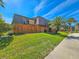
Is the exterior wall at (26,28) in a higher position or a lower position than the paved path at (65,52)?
higher

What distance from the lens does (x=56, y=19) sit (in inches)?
1425

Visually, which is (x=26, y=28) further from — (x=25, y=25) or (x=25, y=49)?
(x=25, y=49)

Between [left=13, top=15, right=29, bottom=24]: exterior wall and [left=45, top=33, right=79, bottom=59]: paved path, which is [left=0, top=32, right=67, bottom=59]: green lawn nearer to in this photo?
[left=45, top=33, right=79, bottom=59]: paved path

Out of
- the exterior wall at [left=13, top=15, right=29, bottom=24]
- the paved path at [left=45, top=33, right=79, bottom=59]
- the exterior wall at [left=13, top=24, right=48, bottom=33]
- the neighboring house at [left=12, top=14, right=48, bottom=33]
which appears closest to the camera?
the paved path at [left=45, top=33, right=79, bottom=59]

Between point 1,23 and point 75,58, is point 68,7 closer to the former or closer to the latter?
point 1,23

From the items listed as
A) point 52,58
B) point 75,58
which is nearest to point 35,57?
point 52,58

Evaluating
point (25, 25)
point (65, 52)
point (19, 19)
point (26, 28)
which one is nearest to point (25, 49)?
point (65, 52)

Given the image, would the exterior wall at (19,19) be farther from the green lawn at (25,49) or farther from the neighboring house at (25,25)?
the green lawn at (25,49)

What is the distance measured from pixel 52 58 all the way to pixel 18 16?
2549 cm

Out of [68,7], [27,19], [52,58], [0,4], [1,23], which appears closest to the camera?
[52,58]

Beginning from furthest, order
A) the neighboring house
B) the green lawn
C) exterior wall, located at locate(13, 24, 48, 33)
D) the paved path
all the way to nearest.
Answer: the neighboring house, exterior wall, located at locate(13, 24, 48, 33), the green lawn, the paved path

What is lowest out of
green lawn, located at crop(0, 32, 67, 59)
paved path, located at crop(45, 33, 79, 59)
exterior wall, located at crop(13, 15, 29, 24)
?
paved path, located at crop(45, 33, 79, 59)

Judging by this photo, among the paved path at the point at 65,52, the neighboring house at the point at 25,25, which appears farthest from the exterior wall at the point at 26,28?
the paved path at the point at 65,52

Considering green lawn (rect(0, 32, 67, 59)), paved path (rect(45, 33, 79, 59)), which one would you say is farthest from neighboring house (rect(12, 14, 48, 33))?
paved path (rect(45, 33, 79, 59))
